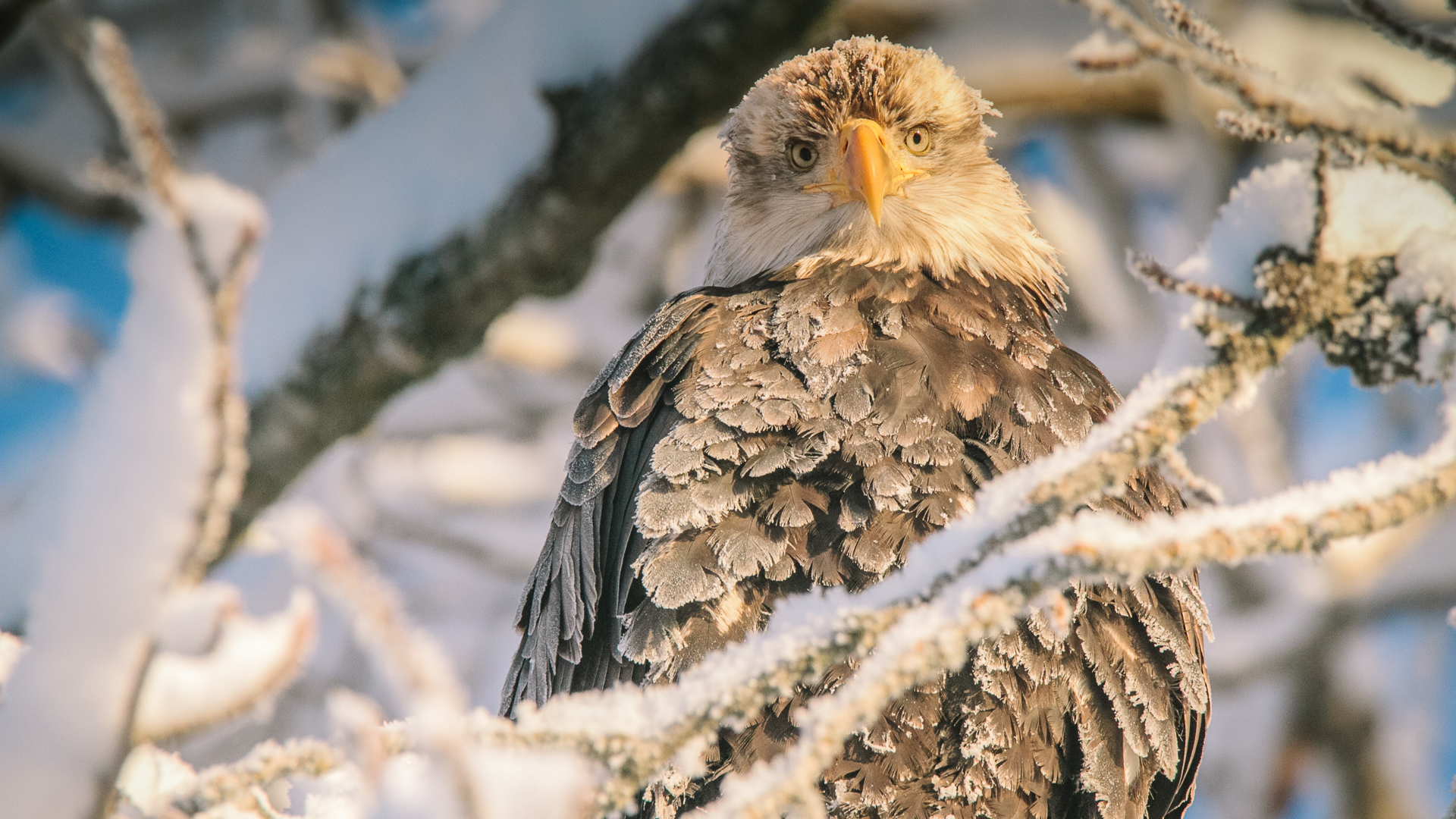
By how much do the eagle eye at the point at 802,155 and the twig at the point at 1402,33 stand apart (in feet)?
4.69

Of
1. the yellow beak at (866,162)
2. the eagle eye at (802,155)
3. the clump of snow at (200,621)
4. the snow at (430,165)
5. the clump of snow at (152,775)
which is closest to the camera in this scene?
the clump of snow at (152,775)

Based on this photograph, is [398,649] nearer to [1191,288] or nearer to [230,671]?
[1191,288]

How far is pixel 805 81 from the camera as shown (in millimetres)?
2393

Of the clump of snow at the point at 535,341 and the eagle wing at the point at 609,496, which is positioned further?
the clump of snow at the point at 535,341

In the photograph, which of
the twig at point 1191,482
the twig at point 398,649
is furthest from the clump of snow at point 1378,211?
the twig at point 398,649

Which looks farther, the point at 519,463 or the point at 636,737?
the point at 519,463

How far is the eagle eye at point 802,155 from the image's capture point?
2.42 metres

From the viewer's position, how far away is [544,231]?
3.05 meters

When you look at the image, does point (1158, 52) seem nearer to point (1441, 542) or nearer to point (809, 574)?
point (809, 574)

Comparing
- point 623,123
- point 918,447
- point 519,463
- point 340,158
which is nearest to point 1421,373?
point 918,447

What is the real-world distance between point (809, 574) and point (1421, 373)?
→ 3.10 feet

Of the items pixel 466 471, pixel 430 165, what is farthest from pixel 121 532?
pixel 466 471

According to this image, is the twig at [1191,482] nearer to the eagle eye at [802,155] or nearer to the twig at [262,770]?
the twig at [262,770]

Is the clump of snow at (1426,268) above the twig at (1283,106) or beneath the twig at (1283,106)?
beneath
